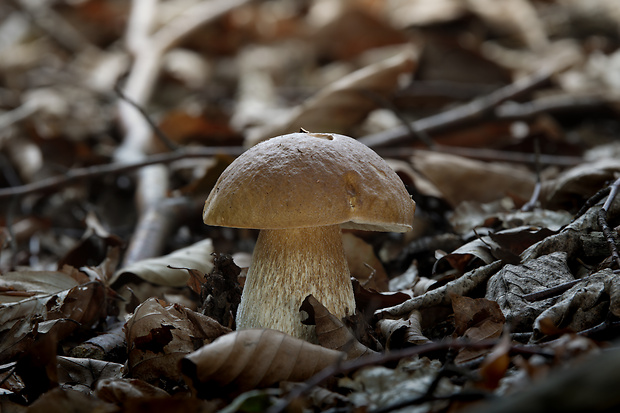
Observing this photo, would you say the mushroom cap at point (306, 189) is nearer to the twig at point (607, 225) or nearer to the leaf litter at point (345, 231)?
the leaf litter at point (345, 231)

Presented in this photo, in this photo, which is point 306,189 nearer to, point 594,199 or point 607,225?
point 607,225

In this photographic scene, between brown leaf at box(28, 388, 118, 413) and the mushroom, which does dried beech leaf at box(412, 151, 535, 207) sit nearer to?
the mushroom

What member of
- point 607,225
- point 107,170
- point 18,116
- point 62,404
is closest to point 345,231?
point 607,225

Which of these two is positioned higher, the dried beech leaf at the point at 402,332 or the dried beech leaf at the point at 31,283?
the dried beech leaf at the point at 31,283

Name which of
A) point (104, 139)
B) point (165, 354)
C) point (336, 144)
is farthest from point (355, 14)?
point (165, 354)

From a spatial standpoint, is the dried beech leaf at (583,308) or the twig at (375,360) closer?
the twig at (375,360)

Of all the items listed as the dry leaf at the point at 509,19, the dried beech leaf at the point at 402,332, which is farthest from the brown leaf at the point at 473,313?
the dry leaf at the point at 509,19

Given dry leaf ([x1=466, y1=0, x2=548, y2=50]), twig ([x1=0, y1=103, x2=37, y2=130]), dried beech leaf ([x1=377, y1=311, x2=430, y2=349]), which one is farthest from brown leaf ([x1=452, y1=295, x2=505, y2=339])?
dry leaf ([x1=466, y1=0, x2=548, y2=50])

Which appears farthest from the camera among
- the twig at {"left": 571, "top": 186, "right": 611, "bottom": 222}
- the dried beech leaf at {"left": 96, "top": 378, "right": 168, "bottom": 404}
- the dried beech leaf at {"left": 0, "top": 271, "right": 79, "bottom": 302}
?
the dried beech leaf at {"left": 0, "top": 271, "right": 79, "bottom": 302}
